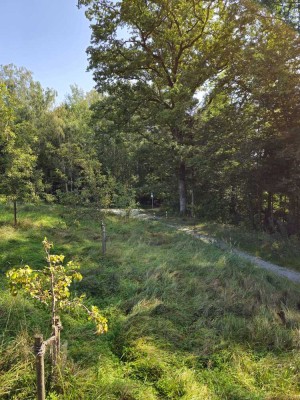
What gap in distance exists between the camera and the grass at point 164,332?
3.26 m

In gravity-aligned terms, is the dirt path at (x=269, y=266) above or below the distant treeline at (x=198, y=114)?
below

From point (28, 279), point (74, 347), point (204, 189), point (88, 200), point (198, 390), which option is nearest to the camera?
point (28, 279)

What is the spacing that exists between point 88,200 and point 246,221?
1071cm

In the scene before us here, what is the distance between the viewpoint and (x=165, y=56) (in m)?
17.9

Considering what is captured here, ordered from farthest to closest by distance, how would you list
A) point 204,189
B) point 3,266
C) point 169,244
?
1. point 204,189
2. point 169,244
3. point 3,266

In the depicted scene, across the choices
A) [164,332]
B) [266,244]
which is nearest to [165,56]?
[266,244]

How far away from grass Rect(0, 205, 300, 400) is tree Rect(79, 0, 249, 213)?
10610 mm

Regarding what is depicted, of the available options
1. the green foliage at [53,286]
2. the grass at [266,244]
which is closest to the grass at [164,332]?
the green foliage at [53,286]

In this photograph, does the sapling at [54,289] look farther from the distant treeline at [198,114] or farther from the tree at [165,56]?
the tree at [165,56]

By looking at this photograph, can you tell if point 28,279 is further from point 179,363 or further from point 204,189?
point 204,189

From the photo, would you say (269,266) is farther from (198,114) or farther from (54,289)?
(198,114)

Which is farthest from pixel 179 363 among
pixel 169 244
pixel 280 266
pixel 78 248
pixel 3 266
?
pixel 280 266

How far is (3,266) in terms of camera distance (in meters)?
5.96

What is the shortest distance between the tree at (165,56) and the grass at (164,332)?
10.6 meters
